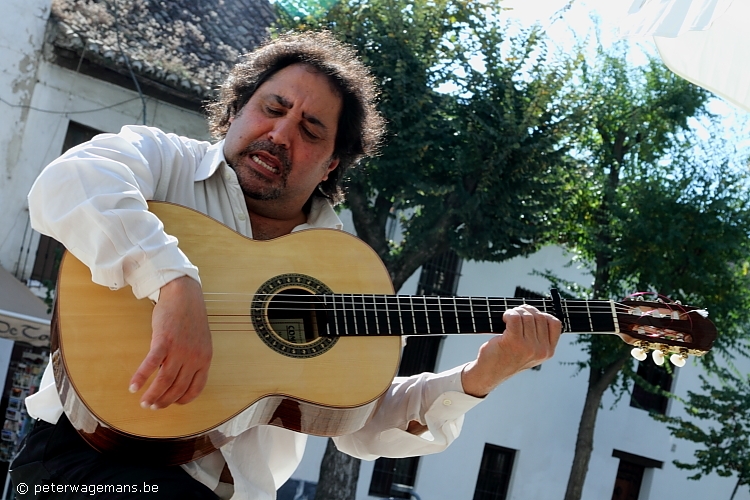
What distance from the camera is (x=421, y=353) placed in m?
16.2

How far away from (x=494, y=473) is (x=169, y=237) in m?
16.5

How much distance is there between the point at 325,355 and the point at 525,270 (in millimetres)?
15303

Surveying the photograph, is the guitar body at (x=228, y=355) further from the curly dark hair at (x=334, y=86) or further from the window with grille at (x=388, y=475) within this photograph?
the window with grille at (x=388, y=475)

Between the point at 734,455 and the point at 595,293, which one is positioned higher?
the point at 595,293

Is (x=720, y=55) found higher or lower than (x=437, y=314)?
higher

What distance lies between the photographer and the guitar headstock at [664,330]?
10.3 ft

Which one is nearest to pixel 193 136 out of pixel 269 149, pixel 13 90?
pixel 13 90

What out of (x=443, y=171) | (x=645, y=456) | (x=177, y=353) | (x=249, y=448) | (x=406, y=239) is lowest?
(x=645, y=456)

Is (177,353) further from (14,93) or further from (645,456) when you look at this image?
(645,456)

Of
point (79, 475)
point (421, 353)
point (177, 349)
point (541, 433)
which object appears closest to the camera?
point (177, 349)

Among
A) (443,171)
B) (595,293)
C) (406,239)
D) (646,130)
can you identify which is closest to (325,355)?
(443,171)

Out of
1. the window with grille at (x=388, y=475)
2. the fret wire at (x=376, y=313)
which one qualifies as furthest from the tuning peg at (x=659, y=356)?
the window with grille at (x=388, y=475)

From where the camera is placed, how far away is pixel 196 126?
13586 millimetres

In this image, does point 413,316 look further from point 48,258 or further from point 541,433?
point 541,433
